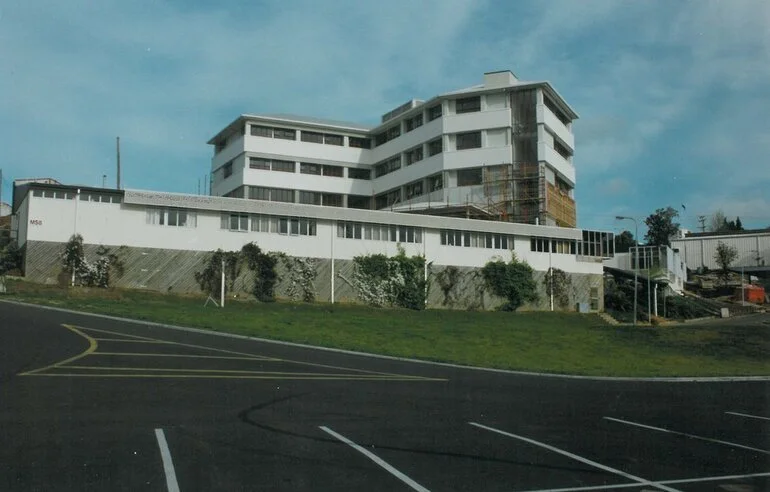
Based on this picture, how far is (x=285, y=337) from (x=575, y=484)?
742 inches

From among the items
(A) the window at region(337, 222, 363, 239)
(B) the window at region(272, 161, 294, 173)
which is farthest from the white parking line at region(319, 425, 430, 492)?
(B) the window at region(272, 161, 294, 173)

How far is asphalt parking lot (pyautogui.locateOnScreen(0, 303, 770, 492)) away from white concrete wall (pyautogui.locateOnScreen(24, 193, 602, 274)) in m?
19.8

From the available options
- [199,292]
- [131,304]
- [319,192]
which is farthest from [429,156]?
[131,304]

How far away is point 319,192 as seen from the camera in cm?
6981

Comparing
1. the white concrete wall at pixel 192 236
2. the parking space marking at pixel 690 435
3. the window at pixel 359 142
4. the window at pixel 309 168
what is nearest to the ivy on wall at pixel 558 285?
the white concrete wall at pixel 192 236

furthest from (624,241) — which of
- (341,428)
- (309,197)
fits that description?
(341,428)

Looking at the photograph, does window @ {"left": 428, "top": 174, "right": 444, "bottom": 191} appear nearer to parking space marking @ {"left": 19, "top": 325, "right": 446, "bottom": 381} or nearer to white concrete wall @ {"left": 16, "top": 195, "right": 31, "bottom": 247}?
white concrete wall @ {"left": 16, "top": 195, "right": 31, "bottom": 247}

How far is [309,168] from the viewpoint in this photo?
69.7 metres

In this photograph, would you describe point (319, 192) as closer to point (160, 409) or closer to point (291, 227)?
point (291, 227)

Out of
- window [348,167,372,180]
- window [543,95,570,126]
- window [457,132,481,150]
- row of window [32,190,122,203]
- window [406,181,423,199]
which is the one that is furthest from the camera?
window [348,167,372,180]

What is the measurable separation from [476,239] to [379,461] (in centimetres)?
4228

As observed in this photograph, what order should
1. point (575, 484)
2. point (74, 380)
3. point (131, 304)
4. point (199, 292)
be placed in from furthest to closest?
point (199, 292) → point (131, 304) → point (74, 380) → point (575, 484)

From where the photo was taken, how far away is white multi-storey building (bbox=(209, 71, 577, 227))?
59.9m

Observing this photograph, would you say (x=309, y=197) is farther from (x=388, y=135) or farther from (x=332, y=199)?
(x=388, y=135)
